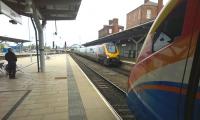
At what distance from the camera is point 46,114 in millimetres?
6293

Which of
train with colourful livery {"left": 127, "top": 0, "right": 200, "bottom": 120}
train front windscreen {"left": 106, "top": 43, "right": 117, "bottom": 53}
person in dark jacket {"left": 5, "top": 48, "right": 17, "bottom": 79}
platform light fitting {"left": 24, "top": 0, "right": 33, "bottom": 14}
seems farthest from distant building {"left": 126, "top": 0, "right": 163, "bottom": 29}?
train with colourful livery {"left": 127, "top": 0, "right": 200, "bottom": 120}

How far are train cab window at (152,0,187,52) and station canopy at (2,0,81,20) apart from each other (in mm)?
12882

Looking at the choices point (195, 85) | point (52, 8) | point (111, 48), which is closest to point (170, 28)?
point (195, 85)

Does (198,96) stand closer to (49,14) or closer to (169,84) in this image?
(169,84)

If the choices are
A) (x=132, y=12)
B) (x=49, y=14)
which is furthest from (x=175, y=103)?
(x=132, y=12)

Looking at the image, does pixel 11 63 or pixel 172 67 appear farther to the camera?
pixel 11 63

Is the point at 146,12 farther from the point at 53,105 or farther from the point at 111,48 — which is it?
the point at 53,105

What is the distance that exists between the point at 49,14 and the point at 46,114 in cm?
1709

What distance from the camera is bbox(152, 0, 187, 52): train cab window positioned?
2.59 meters

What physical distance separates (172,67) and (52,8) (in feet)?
61.2

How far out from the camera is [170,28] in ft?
9.48

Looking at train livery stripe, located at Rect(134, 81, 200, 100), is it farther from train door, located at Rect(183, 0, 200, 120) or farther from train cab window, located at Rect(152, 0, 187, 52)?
train cab window, located at Rect(152, 0, 187, 52)

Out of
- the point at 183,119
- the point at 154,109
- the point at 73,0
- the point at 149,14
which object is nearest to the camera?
the point at 183,119

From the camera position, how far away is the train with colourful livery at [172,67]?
2.15 metres
